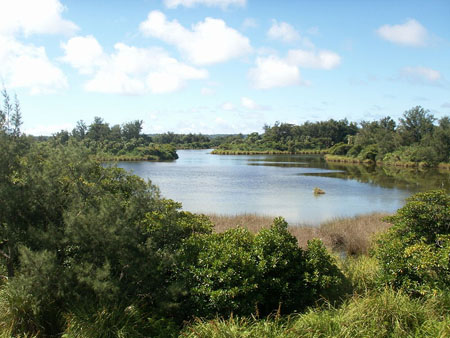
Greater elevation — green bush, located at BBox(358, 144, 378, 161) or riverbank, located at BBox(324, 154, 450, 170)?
green bush, located at BBox(358, 144, 378, 161)

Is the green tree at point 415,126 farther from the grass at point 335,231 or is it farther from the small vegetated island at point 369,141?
the grass at point 335,231

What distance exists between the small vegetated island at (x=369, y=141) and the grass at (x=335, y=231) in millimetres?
44947

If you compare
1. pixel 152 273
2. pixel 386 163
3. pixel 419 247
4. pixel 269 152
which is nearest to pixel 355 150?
pixel 386 163

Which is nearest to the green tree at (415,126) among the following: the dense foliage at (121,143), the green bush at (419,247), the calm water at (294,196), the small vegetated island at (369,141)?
the small vegetated island at (369,141)

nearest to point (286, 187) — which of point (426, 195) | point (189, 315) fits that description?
point (426, 195)

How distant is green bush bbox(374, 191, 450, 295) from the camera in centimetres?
637

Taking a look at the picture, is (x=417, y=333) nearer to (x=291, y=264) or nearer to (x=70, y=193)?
(x=291, y=264)

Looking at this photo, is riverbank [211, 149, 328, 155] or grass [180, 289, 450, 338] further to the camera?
riverbank [211, 149, 328, 155]

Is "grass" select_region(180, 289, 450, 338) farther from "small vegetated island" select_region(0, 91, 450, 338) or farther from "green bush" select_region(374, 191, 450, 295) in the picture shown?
"green bush" select_region(374, 191, 450, 295)

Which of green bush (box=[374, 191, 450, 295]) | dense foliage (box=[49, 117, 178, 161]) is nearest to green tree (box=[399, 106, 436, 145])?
dense foliage (box=[49, 117, 178, 161])

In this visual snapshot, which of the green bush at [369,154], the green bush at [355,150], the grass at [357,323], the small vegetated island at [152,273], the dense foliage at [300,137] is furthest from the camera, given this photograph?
the dense foliage at [300,137]

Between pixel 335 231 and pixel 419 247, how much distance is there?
730 cm

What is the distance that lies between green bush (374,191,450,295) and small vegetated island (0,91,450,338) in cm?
3

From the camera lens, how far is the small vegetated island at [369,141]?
55.3m
